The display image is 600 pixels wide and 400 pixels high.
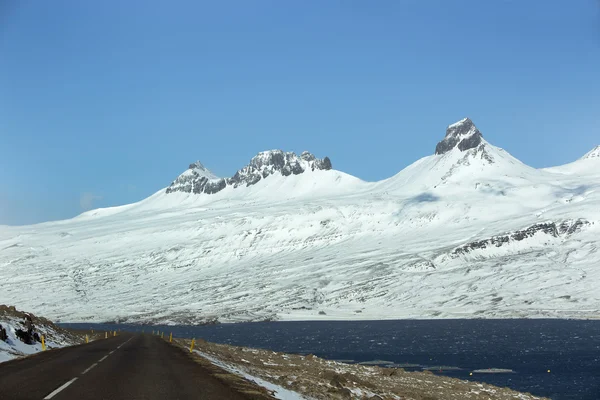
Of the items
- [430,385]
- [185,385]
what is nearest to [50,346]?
[185,385]

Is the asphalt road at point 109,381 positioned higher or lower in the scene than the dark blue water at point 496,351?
higher

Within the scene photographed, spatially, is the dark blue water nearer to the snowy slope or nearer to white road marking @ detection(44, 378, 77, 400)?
the snowy slope

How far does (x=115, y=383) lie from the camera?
71.4ft

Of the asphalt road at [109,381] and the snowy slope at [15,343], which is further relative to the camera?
the snowy slope at [15,343]

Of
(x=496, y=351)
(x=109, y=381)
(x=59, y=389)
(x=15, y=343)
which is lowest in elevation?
(x=496, y=351)

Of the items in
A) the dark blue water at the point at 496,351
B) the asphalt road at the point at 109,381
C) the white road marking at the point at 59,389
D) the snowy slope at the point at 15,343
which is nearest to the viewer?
the white road marking at the point at 59,389

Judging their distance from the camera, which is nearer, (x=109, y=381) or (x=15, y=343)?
(x=109, y=381)

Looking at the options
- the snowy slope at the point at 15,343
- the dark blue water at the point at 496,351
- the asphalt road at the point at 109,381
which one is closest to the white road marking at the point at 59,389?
the asphalt road at the point at 109,381

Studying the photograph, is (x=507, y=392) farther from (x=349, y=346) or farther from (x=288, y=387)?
(x=349, y=346)

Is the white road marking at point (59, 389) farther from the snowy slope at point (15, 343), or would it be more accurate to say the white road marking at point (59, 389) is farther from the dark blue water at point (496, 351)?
the dark blue water at point (496, 351)

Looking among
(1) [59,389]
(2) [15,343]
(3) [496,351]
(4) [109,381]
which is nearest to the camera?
(1) [59,389]

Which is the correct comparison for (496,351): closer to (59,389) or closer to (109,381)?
(109,381)

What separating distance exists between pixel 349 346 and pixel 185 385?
412 feet

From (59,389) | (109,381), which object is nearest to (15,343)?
(109,381)
